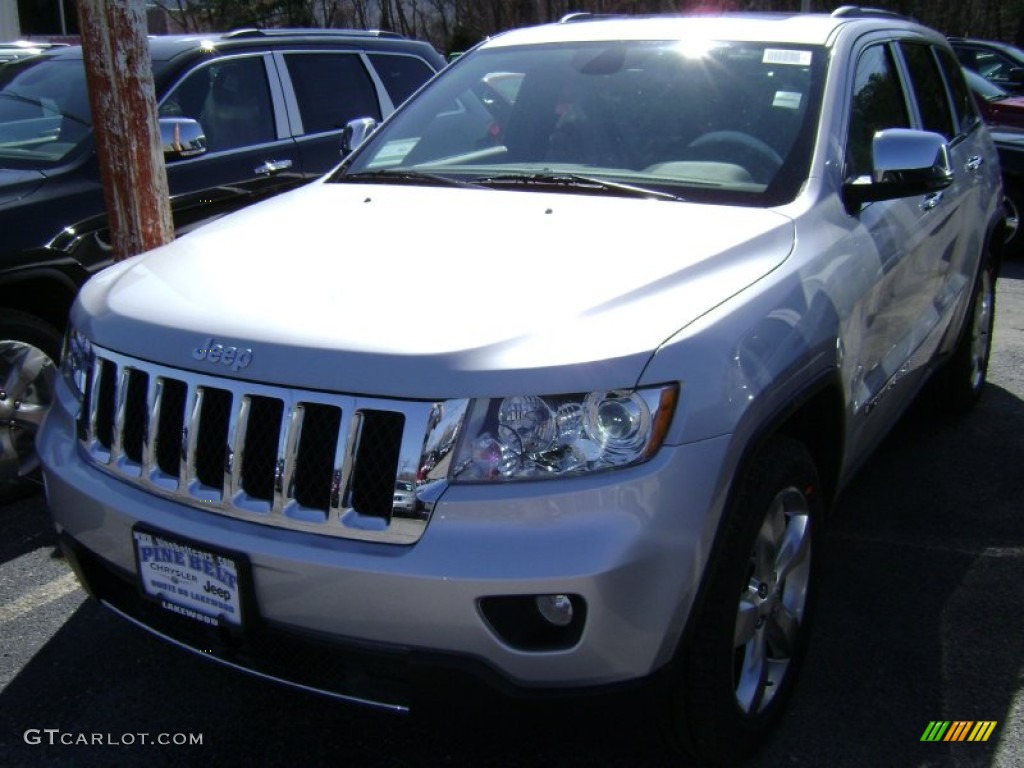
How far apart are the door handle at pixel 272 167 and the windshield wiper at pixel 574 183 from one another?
234 centimetres

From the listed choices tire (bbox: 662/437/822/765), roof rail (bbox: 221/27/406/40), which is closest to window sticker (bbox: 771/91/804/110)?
tire (bbox: 662/437/822/765)

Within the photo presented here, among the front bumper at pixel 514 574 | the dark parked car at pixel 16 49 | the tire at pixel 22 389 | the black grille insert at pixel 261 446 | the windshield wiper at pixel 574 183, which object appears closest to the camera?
the front bumper at pixel 514 574

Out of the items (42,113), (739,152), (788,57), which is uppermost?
(788,57)

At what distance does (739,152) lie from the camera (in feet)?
11.3

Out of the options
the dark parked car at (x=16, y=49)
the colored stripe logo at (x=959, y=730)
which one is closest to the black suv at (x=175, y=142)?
the dark parked car at (x=16, y=49)

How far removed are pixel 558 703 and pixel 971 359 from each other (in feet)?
12.2

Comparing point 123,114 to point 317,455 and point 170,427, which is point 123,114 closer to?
point 170,427

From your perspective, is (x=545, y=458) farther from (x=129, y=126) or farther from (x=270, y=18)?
(x=270, y=18)

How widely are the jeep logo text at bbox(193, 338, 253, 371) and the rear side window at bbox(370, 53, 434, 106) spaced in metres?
4.36

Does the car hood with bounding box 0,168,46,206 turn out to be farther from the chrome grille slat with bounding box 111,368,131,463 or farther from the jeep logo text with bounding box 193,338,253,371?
the jeep logo text with bounding box 193,338,253,371

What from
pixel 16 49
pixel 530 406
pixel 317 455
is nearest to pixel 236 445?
pixel 317 455

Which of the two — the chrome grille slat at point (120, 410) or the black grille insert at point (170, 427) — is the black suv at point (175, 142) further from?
the black grille insert at point (170, 427)

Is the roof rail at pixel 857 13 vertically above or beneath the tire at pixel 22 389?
above

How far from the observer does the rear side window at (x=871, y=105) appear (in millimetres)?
3600
